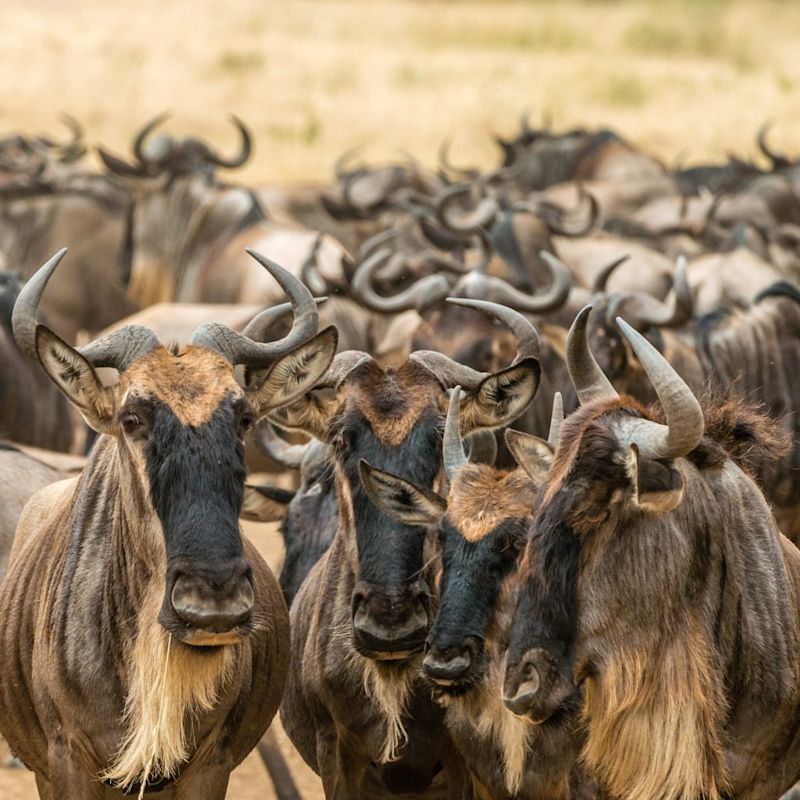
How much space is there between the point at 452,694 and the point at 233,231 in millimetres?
10273

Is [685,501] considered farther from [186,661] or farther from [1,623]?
[1,623]

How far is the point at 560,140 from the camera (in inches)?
863

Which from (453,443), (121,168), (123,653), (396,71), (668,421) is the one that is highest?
(668,421)

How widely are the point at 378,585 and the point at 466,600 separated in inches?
13.8

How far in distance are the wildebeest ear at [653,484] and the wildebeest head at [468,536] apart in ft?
2.49

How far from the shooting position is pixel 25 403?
9422mm

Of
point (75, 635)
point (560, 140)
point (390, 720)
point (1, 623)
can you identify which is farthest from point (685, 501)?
point (560, 140)

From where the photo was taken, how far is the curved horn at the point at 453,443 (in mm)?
4879

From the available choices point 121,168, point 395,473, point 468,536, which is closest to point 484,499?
point 468,536

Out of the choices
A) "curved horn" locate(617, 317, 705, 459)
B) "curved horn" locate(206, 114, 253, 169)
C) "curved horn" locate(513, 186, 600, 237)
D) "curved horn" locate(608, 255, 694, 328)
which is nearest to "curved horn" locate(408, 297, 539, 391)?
"curved horn" locate(617, 317, 705, 459)

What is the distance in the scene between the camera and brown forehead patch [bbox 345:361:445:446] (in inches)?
201

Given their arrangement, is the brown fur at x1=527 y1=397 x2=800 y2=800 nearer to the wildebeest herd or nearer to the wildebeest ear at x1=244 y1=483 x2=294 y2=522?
the wildebeest herd

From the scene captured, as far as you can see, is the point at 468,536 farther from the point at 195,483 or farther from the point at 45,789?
the point at 45,789

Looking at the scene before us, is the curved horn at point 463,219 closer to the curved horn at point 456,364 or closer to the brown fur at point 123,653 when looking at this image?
the curved horn at point 456,364
